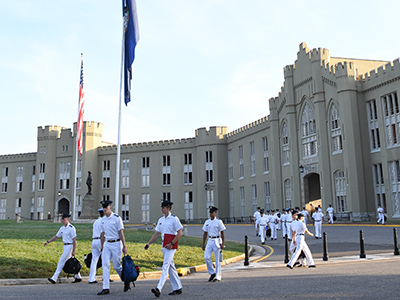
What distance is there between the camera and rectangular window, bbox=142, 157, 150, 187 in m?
59.5

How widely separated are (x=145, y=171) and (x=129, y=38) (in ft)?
141

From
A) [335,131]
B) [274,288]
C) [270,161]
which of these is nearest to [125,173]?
[270,161]

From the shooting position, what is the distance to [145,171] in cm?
5988

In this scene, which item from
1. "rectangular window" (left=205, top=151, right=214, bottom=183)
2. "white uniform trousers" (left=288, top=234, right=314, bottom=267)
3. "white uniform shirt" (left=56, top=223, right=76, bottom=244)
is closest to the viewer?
"white uniform shirt" (left=56, top=223, right=76, bottom=244)

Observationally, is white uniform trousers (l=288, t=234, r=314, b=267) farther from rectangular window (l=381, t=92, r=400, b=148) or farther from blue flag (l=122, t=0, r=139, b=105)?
rectangular window (l=381, t=92, r=400, b=148)

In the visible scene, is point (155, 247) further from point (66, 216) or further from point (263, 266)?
point (66, 216)

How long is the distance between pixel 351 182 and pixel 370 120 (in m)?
5.49

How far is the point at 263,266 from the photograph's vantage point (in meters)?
13.5

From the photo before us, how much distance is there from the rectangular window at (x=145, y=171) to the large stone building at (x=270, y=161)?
0.10m

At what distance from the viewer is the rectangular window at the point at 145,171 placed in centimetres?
5950

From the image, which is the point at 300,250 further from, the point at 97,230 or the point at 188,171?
the point at 188,171

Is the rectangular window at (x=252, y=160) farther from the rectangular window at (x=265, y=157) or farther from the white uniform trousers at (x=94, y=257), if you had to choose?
the white uniform trousers at (x=94, y=257)

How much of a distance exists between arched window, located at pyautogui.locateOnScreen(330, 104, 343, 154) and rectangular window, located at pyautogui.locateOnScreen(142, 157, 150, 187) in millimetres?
29128

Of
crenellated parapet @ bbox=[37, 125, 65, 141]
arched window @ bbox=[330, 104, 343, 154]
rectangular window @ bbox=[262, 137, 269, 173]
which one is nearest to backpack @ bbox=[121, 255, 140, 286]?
arched window @ bbox=[330, 104, 343, 154]
